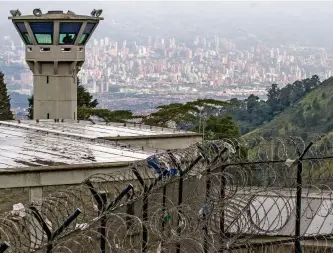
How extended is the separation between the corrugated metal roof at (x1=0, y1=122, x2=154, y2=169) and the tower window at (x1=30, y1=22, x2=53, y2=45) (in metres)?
12.7

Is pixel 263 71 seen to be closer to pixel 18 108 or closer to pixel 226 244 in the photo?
pixel 18 108

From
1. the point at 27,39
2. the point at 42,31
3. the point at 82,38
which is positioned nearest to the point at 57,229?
the point at 42,31

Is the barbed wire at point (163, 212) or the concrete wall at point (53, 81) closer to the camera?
the barbed wire at point (163, 212)

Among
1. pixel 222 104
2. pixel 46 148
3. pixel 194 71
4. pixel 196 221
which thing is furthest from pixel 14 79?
pixel 196 221

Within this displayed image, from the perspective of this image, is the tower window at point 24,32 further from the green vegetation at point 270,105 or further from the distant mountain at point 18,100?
the distant mountain at point 18,100

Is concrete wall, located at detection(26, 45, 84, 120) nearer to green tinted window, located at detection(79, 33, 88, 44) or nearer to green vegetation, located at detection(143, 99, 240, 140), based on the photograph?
green tinted window, located at detection(79, 33, 88, 44)

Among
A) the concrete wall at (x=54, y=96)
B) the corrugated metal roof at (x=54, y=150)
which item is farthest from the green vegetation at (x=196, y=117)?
the corrugated metal roof at (x=54, y=150)

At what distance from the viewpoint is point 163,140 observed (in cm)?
2869

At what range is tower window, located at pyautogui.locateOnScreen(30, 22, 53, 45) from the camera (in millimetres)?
39250

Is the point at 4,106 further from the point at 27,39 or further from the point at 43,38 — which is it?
the point at 43,38

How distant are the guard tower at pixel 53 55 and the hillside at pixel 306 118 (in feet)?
71.0

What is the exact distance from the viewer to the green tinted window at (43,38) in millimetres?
39406

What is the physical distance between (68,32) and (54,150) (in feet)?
60.0

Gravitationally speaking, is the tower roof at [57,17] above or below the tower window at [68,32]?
above
